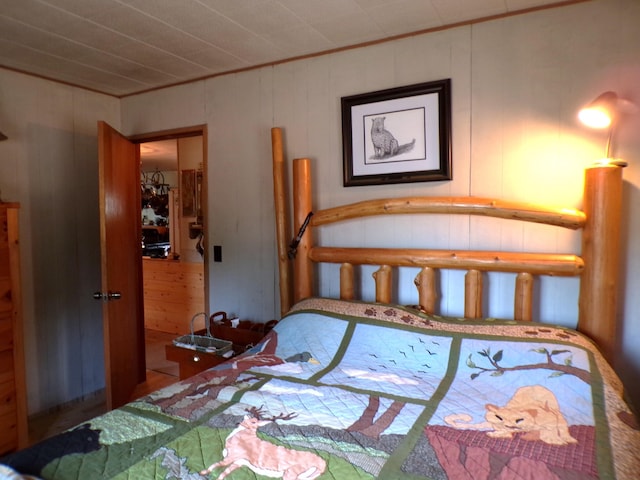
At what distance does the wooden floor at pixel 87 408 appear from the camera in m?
2.69

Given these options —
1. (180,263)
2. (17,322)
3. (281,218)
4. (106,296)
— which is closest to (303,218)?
(281,218)

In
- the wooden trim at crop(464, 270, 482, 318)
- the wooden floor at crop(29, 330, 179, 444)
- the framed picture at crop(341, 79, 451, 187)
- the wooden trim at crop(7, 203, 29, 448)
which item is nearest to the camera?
the wooden trim at crop(464, 270, 482, 318)

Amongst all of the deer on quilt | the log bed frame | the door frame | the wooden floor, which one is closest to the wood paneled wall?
the wooden floor

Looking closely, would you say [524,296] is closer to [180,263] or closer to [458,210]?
[458,210]

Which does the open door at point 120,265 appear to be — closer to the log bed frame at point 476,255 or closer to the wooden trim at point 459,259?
the log bed frame at point 476,255

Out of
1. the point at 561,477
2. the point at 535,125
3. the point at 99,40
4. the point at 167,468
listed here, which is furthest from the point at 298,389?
the point at 99,40

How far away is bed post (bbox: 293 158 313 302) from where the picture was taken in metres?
2.45

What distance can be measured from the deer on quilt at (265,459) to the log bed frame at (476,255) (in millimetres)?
1147

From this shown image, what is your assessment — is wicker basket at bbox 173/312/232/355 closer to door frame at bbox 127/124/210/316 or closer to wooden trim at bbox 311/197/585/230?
door frame at bbox 127/124/210/316

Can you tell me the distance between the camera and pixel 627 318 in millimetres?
1846

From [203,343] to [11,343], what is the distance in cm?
99

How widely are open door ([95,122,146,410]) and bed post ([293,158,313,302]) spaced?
45.5 inches

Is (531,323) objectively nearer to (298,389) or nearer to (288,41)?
(298,389)

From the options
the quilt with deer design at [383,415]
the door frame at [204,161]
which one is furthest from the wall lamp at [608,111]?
the door frame at [204,161]
